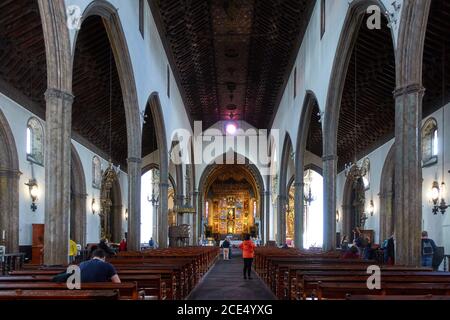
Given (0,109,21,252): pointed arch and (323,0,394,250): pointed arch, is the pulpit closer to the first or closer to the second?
(0,109,21,252): pointed arch

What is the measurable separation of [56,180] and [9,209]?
7296mm

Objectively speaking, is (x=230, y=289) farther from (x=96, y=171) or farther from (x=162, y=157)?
(x=96, y=171)

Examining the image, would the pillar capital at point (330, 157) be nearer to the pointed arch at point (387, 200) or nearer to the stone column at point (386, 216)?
the pointed arch at point (387, 200)

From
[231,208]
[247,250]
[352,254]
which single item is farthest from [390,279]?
[231,208]

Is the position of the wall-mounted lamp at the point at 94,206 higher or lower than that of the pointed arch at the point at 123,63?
lower

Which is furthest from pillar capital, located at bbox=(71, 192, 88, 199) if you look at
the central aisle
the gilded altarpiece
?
the gilded altarpiece

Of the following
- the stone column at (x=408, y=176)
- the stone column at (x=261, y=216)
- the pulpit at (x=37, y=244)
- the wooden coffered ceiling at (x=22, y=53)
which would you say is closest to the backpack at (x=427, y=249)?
the stone column at (x=408, y=176)

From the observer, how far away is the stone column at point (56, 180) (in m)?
8.78

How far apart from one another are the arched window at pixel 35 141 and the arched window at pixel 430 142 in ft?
43.5

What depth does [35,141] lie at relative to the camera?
16.8m

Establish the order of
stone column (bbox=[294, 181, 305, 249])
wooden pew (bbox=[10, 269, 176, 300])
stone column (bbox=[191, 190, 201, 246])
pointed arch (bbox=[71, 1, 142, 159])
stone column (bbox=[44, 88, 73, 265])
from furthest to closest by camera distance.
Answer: stone column (bbox=[191, 190, 201, 246]), stone column (bbox=[294, 181, 305, 249]), pointed arch (bbox=[71, 1, 142, 159]), stone column (bbox=[44, 88, 73, 265]), wooden pew (bbox=[10, 269, 176, 300])

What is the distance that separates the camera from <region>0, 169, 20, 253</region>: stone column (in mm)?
14984

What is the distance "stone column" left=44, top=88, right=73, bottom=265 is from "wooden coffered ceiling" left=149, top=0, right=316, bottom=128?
31.3 feet

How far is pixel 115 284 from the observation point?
5.30 meters
